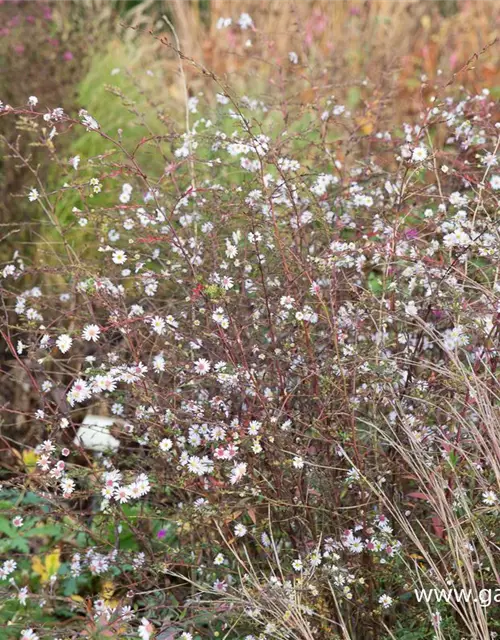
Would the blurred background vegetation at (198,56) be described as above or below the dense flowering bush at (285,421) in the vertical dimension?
above

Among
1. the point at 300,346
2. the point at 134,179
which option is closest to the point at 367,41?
the point at 134,179

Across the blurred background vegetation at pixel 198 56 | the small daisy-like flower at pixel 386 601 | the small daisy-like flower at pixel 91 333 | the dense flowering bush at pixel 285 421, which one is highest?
the blurred background vegetation at pixel 198 56

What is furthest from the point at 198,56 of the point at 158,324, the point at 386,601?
the point at 386,601

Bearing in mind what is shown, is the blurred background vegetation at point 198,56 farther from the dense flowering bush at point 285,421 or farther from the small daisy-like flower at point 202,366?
the small daisy-like flower at point 202,366

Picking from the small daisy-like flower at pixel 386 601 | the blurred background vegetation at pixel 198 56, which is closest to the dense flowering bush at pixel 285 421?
the small daisy-like flower at pixel 386 601

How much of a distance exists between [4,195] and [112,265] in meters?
2.16

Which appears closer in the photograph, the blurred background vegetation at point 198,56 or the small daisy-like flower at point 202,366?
the small daisy-like flower at point 202,366

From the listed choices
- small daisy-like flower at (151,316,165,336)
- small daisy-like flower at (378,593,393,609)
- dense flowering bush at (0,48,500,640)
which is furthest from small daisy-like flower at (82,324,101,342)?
small daisy-like flower at (378,593,393,609)

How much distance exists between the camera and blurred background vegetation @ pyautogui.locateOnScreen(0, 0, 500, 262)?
15.6 ft

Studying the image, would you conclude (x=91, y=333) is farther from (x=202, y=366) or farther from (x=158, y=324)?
(x=202, y=366)

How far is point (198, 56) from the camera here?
774 centimetres

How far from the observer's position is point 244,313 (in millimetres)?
2600

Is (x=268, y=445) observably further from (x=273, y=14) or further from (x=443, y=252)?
(x=273, y=14)

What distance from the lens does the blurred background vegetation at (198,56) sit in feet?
15.6
